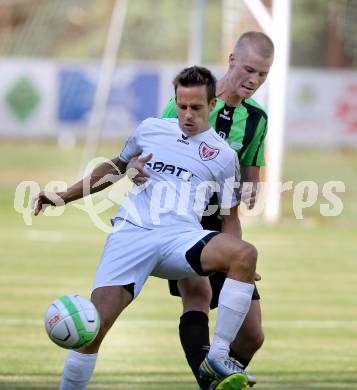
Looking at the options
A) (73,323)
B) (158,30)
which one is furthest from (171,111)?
(158,30)

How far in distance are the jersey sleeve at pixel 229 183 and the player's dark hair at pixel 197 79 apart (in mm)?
425

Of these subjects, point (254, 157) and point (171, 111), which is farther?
point (254, 157)

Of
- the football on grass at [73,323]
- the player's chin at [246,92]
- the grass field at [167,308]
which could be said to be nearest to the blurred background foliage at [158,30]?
the grass field at [167,308]

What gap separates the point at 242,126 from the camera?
717 cm

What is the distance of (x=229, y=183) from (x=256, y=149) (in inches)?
23.8

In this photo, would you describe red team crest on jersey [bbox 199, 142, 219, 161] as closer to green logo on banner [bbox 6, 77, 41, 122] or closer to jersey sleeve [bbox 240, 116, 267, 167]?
jersey sleeve [bbox 240, 116, 267, 167]

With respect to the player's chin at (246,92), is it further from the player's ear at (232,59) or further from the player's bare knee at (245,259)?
the player's bare knee at (245,259)

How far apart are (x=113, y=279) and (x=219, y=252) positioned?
623 millimetres

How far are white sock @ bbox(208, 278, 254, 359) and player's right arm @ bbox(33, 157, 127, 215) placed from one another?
3.39ft

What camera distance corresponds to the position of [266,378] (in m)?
8.36

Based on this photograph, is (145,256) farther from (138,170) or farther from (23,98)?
(23,98)

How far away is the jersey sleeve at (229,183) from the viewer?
6648 mm

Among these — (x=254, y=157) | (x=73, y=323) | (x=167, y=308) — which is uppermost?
(x=254, y=157)

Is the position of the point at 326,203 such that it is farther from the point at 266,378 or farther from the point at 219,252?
the point at 219,252
